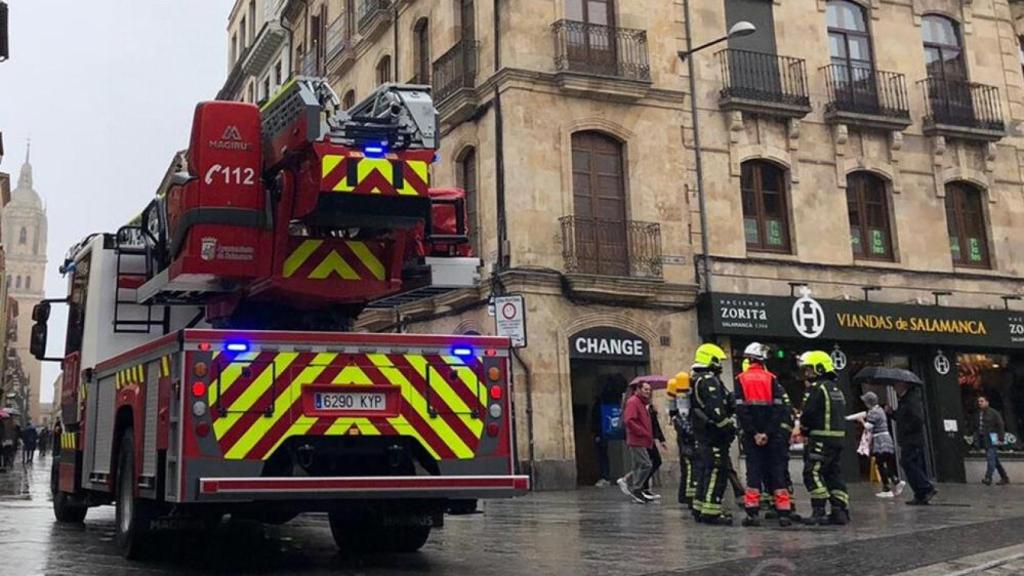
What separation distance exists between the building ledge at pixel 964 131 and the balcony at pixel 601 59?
704 cm

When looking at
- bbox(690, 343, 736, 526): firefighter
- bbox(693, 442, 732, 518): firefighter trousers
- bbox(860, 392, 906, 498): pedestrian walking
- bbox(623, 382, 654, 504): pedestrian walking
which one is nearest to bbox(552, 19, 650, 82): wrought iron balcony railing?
bbox(623, 382, 654, 504): pedestrian walking

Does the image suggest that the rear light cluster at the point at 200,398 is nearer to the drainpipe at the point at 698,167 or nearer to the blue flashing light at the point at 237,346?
the blue flashing light at the point at 237,346

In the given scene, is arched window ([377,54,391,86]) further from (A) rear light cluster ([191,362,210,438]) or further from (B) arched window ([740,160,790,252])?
(A) rear light cluster ([191,362,210,438])

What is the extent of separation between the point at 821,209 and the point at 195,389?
17.3m

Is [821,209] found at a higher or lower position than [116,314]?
higher

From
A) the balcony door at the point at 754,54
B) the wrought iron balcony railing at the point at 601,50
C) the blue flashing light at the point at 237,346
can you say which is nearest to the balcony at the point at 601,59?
the wrought iron balcony railing at the point at 601,50

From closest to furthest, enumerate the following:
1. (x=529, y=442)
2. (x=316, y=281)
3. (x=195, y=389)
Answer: (x=195, y=389) → (x=316, y=281) → (x=529, y=442)

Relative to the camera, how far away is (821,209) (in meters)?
21.2

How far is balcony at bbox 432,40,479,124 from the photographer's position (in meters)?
19.9

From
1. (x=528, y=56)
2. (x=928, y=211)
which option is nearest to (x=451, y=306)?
(x=528, y=56)

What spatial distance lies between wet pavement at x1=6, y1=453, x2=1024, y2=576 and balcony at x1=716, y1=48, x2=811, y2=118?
1051 cm

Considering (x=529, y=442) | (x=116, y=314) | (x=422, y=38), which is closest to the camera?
(x=116, y=314)

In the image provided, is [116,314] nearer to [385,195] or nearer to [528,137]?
[385,195]

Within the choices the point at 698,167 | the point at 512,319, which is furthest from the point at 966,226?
the point at 512,319
